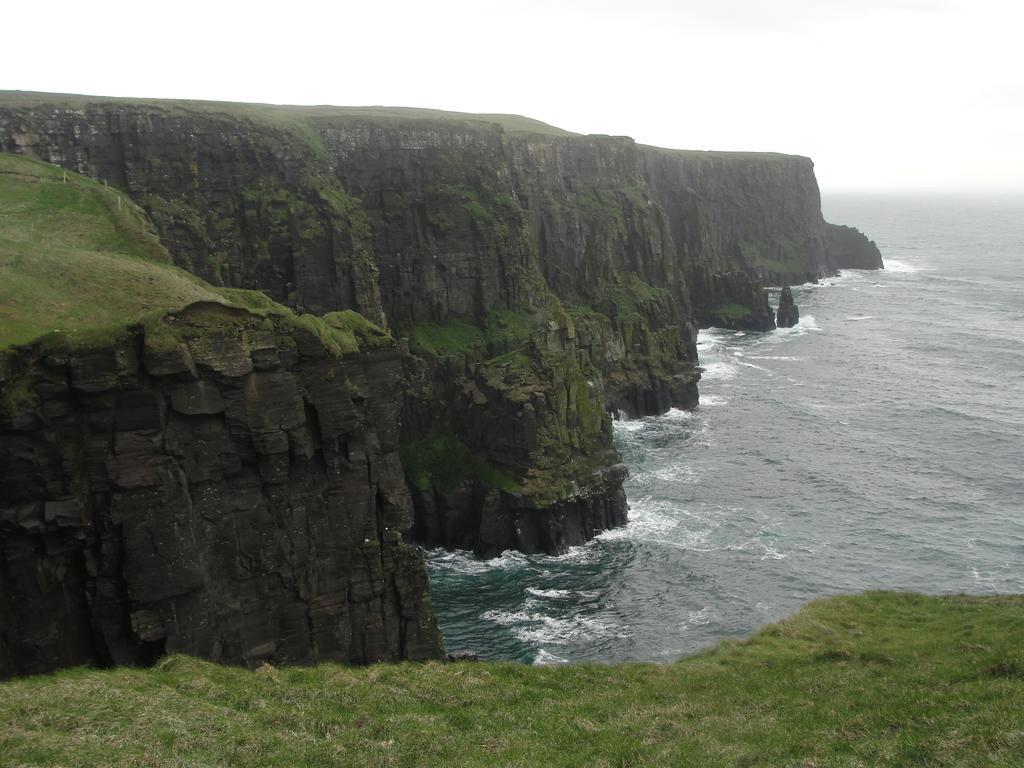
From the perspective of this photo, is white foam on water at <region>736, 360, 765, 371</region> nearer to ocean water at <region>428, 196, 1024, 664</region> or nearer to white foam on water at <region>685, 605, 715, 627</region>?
ocean water at <region>428, 196, 1024, 664</region>

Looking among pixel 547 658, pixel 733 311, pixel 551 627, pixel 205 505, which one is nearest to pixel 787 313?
pixel 733 311

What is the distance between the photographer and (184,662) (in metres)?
31.9

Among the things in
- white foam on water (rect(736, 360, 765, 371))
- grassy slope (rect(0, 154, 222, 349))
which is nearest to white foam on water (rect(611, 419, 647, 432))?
white foam on water (rect(736, 360, 765, 371))

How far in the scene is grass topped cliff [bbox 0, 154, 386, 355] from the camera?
35.7 m

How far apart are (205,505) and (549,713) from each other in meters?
17.2

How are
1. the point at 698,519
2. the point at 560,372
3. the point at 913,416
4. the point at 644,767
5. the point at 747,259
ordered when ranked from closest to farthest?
the point at 644,767 < the point at 698,519 < the point at 560,372 < the point at 913,416 < the point at 747,259

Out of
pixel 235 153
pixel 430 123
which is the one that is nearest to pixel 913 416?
pixel 430 123

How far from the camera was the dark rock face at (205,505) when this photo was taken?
32844mm

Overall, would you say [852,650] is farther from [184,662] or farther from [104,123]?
[104,123]

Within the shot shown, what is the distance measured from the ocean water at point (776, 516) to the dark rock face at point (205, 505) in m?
15.1

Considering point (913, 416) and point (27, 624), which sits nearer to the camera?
point (27, 624)

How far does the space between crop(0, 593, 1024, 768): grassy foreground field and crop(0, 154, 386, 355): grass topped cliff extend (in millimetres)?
14351

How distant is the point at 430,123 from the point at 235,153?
2603 centimetres

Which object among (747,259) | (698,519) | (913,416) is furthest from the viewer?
(747,259)
